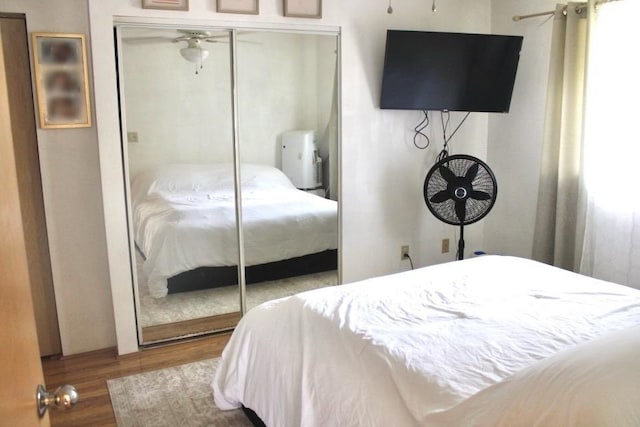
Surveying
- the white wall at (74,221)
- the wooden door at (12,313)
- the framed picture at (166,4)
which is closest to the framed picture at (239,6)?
the framed picture at (166,4)

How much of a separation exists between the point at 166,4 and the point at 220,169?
106 cm

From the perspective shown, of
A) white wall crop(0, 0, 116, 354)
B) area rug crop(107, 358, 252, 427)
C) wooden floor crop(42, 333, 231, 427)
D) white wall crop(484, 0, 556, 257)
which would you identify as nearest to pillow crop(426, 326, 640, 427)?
area rug crop(107, 358, 252, 427)

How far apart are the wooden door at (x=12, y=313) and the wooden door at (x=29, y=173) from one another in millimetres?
2233

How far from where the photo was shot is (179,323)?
3.62 metres

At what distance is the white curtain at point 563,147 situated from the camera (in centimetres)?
338

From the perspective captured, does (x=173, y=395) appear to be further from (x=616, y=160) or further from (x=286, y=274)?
(x=616, y=160)

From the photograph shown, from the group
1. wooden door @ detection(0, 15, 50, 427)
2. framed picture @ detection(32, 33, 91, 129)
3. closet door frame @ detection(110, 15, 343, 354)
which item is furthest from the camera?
closet door frame @ detection(110, 15, 343, 354)

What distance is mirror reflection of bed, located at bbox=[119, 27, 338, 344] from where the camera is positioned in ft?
10.9

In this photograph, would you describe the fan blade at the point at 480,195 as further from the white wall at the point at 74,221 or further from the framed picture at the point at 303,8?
the white wall at the point at 74,221

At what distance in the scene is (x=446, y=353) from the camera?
1843 millimetres

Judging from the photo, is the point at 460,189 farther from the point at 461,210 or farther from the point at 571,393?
the point at 571,393

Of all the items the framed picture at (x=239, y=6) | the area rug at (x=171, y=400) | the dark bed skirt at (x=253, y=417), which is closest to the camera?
the dark bed skirt at (x=253, y=417)

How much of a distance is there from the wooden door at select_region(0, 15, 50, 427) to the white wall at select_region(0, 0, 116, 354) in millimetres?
2376

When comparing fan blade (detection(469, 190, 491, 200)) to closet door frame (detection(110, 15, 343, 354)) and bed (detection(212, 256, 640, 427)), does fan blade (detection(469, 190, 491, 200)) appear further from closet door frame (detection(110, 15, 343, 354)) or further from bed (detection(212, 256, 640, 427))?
closet door frame (detection(110, 15, 343, 354))
